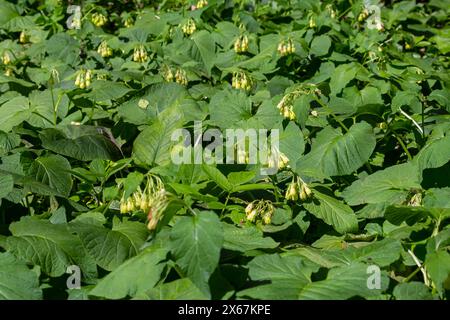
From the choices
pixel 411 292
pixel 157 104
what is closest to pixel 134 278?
pixel 411 292

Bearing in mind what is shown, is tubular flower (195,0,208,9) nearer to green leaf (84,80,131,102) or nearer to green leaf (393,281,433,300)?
green leaf (84,80,131,102)

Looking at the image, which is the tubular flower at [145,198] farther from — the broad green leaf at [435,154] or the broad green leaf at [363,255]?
the broad green leaf at [435,154]

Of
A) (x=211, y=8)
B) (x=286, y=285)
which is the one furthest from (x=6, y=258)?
(x=211, y=8)

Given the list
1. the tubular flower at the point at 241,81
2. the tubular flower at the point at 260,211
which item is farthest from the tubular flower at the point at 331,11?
the tubular flower at the point at 260,211

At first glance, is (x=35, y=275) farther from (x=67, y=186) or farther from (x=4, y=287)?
(x=67, y=186)

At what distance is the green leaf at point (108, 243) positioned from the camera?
2.64 m

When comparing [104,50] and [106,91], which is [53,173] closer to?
[106,91]

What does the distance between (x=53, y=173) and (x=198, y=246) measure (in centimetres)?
141

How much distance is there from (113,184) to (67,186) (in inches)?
12.7

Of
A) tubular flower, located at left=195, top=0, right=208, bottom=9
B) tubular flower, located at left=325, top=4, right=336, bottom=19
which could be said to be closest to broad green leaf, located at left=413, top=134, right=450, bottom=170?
tubular flower, located at left=325, top=4, right=336, bottom=19

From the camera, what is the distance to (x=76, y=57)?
17.6ft

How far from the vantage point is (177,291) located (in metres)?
2.34

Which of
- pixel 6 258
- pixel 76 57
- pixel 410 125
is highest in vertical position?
pixel 76 57

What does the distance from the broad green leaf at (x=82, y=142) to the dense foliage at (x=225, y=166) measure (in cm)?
1
